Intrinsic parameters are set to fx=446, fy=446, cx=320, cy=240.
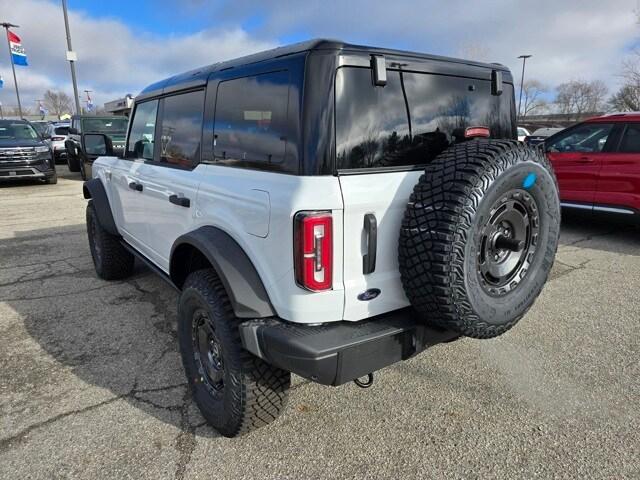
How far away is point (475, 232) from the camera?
193cm

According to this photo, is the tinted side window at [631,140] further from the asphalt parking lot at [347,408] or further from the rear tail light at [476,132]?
the rear tail light at [476,132]

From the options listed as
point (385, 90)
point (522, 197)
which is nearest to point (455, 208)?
Result: point (522, 197)

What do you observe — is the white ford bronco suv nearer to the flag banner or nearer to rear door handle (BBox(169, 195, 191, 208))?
rear door handle (BBox(169, 195, 191, 208))

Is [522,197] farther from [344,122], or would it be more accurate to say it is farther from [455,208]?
[344,122]

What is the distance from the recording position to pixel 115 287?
4652 millimetres

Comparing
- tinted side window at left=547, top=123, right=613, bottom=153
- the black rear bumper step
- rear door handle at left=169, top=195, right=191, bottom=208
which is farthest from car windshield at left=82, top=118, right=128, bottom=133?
the black rear bumper step

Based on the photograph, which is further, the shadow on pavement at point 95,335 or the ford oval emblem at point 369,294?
the shadow on pavement at point 95,335

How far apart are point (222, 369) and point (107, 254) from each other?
287cm

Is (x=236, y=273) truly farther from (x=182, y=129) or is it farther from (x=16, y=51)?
(x=16, y=51)

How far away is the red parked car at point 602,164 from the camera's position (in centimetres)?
578

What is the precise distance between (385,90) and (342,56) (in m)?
0.29

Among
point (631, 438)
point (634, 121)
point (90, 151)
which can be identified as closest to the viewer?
point (631, 438)

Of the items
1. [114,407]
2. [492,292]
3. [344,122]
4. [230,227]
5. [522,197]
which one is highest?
[344,122]

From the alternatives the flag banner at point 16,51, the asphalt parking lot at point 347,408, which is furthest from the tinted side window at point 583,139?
the flag banner at point 16,51
